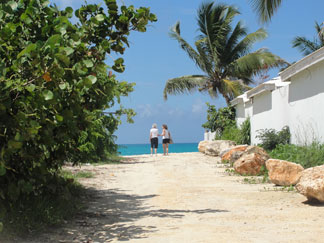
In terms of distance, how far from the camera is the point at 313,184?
20.7ft

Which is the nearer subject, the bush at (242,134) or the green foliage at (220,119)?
the bush at (242,134)

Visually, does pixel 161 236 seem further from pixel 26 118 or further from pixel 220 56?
pixel 220 56

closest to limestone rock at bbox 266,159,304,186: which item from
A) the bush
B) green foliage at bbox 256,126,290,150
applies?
green foliage at bbox 256,126,290,150

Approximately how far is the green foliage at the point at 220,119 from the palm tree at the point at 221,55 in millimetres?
1248

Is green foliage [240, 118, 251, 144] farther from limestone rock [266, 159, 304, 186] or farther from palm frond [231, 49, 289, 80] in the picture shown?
limestone rock [266, 159, 304, 186]

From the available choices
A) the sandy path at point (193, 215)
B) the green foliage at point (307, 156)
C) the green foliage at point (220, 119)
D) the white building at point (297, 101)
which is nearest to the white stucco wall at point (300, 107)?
the white building at point (297, 101)

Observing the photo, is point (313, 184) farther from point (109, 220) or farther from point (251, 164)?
point (251, 164)

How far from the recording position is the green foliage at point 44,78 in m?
3.90

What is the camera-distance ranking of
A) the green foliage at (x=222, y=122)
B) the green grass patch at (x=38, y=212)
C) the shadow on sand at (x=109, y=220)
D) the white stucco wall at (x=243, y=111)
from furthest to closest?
1. the green foliage at (x=222, y=122)
2. the white stucco wall at (x=243, y=111)
3. the shadow on sand at (x=109, y=220)
4. the green grass patch at (x=38, y=212)

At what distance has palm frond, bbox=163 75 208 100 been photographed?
26.2 meters

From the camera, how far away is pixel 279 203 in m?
6.75

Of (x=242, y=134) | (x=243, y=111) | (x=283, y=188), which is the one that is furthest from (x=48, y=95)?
(x=243, y=111)

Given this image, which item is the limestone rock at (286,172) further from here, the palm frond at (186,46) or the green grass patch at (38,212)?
the palm frond at (186,46)

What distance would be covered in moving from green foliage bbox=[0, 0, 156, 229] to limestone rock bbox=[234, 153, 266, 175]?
556 centimetres
